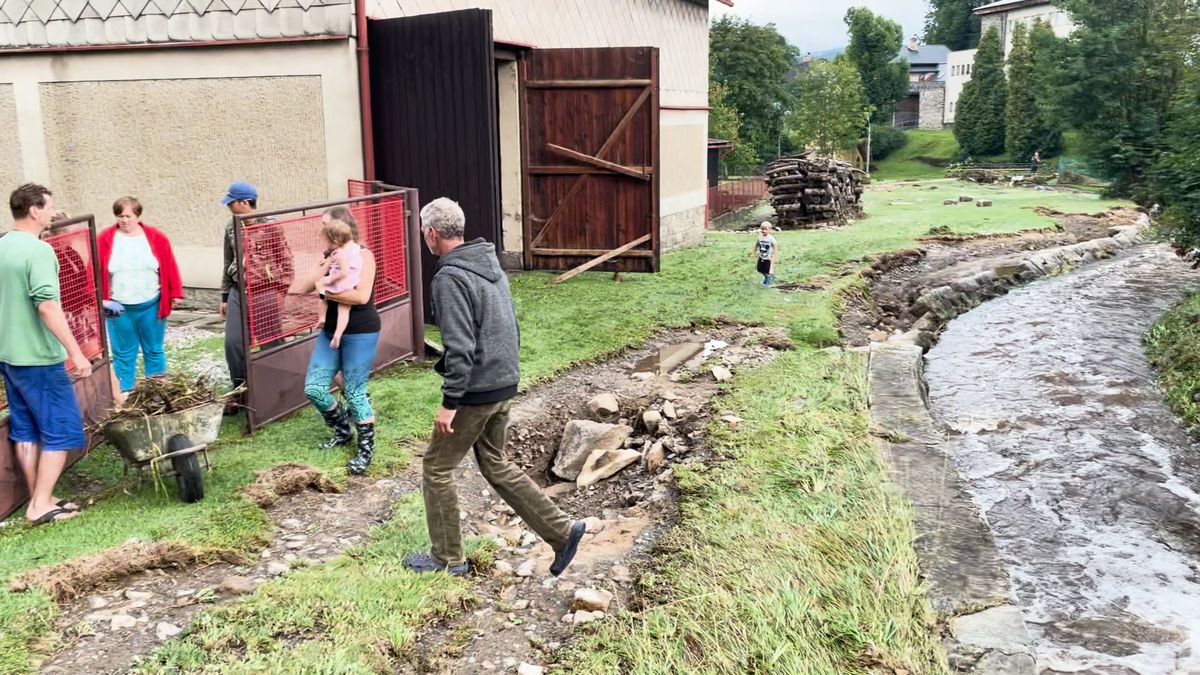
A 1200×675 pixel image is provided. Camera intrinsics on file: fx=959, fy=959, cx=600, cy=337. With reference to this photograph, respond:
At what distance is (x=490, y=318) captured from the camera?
16.0 feet

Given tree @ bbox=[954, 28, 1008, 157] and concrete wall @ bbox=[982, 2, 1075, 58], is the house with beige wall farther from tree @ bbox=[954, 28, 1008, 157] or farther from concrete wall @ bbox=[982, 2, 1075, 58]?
concrete wall @ bbox=[982, 2, 1075, 58]

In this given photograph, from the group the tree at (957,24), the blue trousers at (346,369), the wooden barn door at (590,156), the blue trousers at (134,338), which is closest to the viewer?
Answer: the blue trousers at (346,369)

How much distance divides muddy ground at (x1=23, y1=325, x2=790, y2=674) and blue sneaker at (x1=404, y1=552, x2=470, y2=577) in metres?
0.11

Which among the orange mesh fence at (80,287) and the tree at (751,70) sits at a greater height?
the tree at (751,70)

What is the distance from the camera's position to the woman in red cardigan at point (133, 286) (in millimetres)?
7176

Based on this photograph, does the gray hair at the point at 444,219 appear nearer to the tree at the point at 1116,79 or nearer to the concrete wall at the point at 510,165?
the concrete wall at the point at 510,165

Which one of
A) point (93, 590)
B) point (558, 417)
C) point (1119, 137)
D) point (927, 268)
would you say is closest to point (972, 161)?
point (1119, 137)

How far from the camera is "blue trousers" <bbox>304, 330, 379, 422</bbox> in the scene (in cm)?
673

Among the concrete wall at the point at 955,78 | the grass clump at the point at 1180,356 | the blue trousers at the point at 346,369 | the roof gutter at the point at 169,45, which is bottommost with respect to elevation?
the grass clump at the point at 1180,356

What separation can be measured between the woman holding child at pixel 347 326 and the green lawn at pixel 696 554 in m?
0.37

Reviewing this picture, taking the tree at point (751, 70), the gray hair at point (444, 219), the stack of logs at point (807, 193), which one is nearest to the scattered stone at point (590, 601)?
the gray hair at point (444, 219)

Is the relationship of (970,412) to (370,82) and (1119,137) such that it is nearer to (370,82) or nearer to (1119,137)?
(370,82)

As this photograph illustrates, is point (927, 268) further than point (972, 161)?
No

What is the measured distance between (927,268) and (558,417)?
36.3ft
